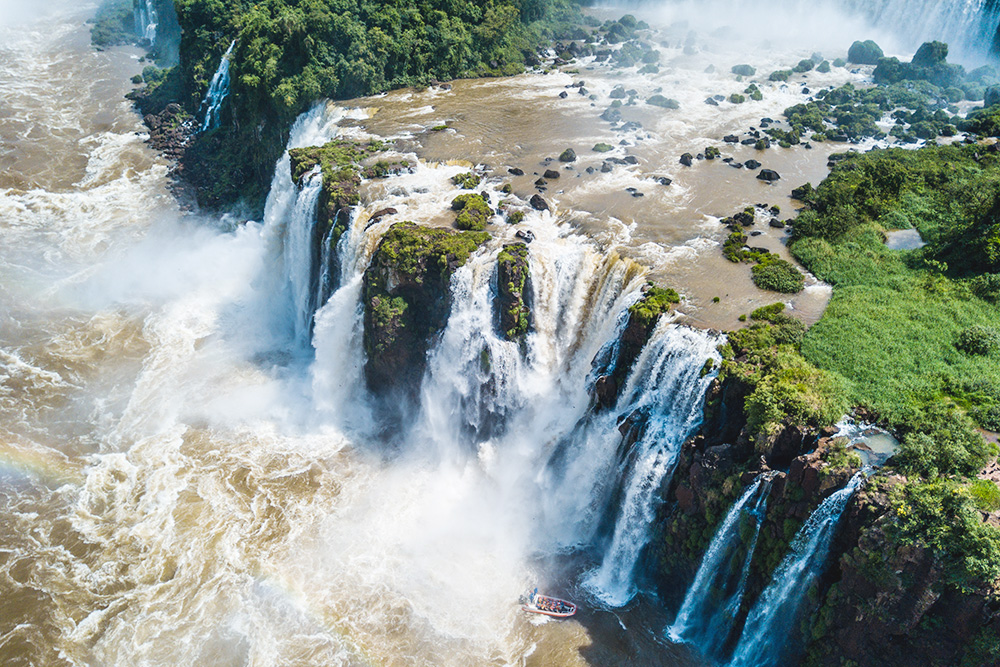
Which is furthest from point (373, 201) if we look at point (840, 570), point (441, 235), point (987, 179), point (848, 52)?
point (848, 52)

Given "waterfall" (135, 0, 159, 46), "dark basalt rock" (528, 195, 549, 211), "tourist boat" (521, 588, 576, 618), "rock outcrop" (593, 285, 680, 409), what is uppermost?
"waterfall" (135, 0, 159, 46)

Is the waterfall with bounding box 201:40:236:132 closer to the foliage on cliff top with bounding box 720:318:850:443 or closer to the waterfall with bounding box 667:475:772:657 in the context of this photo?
the foliage on cliff top with bounding box 720:318:850:443

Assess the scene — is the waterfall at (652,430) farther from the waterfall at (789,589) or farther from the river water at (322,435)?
the waterfall at (789,589)

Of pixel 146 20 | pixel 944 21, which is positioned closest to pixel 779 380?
pixel 944 21

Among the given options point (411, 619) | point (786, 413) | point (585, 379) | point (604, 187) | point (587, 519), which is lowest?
point (411, 619)

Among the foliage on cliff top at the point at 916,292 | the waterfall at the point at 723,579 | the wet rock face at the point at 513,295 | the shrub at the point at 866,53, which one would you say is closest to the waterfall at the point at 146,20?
the wet rock face at the point at 513,295

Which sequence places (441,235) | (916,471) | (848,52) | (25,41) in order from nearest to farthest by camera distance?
(916,471) < (441,235) < (848,52) < (25,41)

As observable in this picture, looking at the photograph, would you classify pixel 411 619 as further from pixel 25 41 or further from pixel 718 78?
pixel 25 41

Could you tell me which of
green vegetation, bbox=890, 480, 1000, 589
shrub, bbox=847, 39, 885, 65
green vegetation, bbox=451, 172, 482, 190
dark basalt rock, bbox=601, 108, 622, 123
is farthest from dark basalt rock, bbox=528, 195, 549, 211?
shrub, bbox=847, 39, 885, 65
